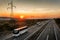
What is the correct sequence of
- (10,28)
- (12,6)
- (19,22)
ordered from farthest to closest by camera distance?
(19,22)
(10,28)
(12,6)

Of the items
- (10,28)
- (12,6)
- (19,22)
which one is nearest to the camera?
(12,6)

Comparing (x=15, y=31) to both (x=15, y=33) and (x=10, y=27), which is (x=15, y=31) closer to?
(x=15, y=33)

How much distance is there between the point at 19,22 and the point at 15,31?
24026mm

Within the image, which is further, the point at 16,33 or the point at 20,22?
the point at 20,22

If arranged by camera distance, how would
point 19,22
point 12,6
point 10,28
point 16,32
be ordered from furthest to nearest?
point 19,22 < point 10,28 < point 12,6 < point 16,32

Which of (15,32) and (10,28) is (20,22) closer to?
(10,28)

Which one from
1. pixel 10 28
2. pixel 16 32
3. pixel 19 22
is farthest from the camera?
pixel 19 22

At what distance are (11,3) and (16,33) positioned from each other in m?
8.83

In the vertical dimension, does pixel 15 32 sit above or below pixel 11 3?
below

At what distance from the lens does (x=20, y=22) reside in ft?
183

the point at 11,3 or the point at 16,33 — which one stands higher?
the point at 11,3

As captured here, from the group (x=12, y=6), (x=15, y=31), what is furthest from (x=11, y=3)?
(x=15, y=31)

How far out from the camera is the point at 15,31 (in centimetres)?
3106

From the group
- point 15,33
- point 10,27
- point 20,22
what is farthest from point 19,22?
point 15,33
